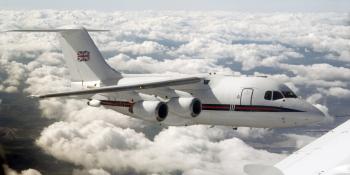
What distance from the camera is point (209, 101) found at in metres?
19.2

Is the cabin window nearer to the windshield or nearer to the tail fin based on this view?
the windshield

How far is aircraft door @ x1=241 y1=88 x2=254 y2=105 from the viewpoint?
59.7 feet

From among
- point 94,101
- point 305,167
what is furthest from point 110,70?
point 305,167

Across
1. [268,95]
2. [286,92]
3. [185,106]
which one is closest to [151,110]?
[185,106]

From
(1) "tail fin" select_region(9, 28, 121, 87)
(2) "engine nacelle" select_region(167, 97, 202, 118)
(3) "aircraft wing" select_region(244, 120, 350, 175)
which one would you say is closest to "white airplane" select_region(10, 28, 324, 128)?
(2) "engine nacelle" select_region(167, 97, 202, 118)

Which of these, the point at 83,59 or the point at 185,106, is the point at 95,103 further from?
the point at 185,106

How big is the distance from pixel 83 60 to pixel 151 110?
7.10 m

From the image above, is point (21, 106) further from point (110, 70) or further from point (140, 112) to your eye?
point (140, 112)

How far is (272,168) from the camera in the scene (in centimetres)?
589

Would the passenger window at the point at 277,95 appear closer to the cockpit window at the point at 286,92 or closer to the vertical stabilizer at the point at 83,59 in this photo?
the cockpit window at the point at 286,92

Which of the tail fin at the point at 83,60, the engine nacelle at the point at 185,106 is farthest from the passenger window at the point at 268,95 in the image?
the tail fin at the point at 83,60

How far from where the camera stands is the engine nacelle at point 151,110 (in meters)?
18.5

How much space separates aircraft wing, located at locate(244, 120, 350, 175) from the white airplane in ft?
31.7

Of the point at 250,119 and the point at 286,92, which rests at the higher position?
the point at 286,92
